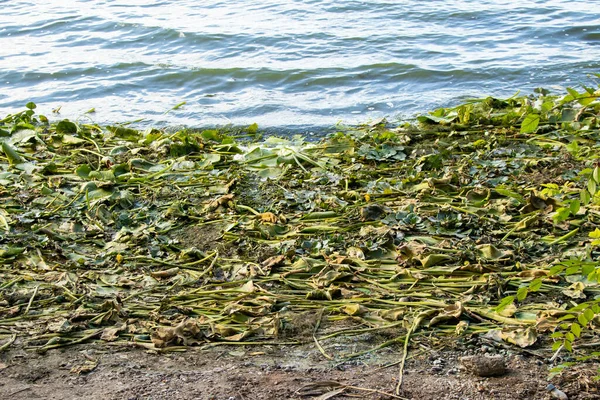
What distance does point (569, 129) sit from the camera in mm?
5621

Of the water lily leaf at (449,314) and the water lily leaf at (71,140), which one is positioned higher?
the water lily leaf at (71,140)

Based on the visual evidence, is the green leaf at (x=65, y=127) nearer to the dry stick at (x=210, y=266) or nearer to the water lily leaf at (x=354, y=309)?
the dry stick at (x=210, y=266)

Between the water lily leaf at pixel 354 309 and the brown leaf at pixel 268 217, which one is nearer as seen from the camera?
the water lily leaf at pixel 354 309

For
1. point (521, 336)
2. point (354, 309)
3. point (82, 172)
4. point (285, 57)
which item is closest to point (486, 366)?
point (521, 336)

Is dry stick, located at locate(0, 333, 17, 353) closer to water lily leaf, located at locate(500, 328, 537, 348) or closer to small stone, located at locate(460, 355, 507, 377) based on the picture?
small stone, located at locate(460, 355, 507, 377)

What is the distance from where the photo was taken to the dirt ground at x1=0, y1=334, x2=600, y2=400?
9.20 ft

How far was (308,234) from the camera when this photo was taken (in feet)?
13.9

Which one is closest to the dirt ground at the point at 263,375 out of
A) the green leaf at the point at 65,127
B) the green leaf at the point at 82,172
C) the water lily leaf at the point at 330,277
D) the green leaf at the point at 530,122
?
the water lily leaf at the point at 330,277

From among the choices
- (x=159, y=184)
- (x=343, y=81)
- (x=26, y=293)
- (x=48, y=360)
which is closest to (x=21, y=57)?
(x=343, y=81)

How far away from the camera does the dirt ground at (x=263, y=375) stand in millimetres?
2805

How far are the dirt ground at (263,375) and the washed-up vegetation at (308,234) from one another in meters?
0.08

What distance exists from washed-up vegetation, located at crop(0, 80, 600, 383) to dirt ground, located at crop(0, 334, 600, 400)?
0.08 metres

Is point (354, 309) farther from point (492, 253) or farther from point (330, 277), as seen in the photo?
point (492, 253)

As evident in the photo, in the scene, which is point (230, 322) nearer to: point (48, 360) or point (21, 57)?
point (48, 360)
